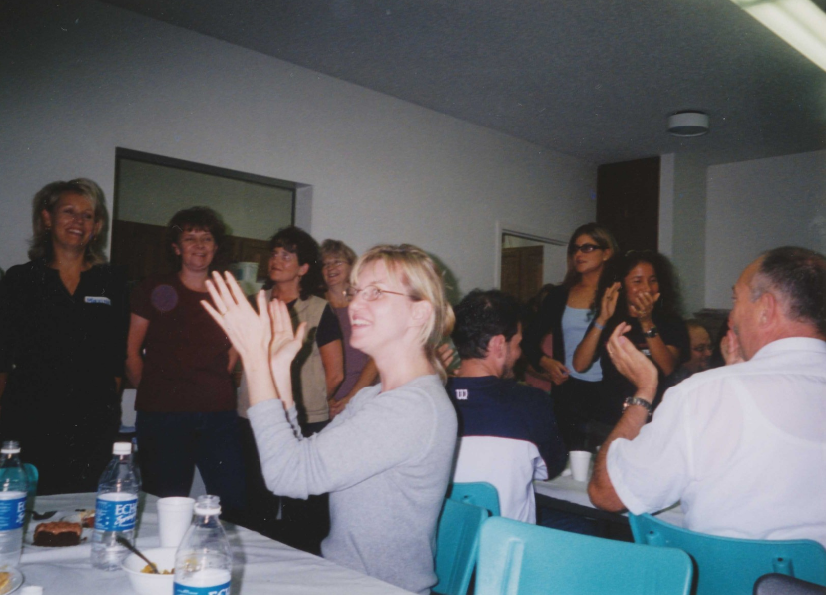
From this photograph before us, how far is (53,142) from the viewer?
10.3 feet

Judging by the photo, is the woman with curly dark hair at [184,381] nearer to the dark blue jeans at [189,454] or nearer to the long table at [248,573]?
the dark blue jeans at [189,454]

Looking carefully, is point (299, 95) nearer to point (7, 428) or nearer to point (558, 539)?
point (7, 428)

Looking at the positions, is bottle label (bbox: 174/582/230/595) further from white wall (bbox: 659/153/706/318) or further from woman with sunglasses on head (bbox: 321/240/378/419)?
white wall (bbox: 659/153/706/318)

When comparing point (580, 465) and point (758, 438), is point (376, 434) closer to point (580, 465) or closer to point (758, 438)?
point (758, 438)

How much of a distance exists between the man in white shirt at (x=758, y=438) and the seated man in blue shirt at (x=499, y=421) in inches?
13.5

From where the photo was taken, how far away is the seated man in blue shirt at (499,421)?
1.76 meters

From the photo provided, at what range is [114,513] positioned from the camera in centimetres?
115

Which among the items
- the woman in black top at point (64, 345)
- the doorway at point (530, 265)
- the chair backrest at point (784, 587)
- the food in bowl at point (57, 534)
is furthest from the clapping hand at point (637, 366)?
the doorway at point (530, 265)

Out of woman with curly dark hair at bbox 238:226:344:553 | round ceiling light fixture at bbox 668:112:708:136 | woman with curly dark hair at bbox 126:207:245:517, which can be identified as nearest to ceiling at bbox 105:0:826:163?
round ceiling light fixture at bbox 668:112:708:136

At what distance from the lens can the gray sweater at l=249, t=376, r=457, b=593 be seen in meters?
1.21

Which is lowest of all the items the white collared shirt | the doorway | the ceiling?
the white collared shirt

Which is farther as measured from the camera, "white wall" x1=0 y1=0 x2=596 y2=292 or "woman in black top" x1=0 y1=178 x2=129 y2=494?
"white wall" x1=0 y1=0 x2=596 y2=292

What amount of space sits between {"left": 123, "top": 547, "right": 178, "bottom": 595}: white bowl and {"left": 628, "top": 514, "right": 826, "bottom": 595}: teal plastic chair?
99 centimetres

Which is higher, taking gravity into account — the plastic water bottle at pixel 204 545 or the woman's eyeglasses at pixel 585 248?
the woman's eyeglasses at pixel 585 248
